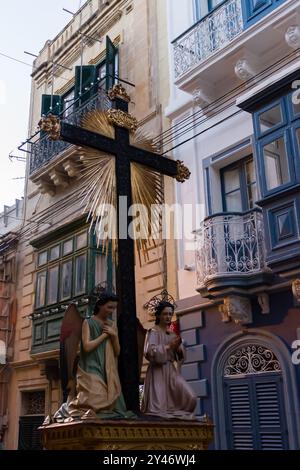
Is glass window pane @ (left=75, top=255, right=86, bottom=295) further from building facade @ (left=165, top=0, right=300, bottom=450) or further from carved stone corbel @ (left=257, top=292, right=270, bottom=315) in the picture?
carved stone corbel @ (left=257, top=292, right=270, bottom=315)

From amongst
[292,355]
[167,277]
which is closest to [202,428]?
[292,355]

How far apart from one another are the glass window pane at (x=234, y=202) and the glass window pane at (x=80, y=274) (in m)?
3.95

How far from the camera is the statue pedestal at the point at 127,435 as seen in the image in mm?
3996

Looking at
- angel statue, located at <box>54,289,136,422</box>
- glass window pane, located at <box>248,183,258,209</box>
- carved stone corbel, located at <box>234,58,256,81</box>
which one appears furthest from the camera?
glass window pane, located at <box>248,183,258,209</box>

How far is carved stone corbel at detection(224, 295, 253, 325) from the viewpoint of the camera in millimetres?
8844

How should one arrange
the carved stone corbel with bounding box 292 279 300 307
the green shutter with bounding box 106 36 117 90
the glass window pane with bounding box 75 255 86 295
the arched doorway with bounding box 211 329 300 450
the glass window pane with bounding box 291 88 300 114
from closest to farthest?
the carved stone corbel with bounding box 292 279 300 307
the arched doorway with bounding box 211 329 300 450
the glass window pane with bounding box 291 88 300 114
the glass window pane with bounding box 75 255 86 295
the green shutter with bounding box 106 36 117 90

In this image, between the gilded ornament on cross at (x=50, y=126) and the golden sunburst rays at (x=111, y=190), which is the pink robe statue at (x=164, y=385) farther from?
the gilded ornament on cross at (x=50, y=126)

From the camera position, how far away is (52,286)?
1383 centimetres

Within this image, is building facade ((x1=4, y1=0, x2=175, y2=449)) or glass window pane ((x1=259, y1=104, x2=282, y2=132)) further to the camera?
building facade ((x1=4, y1=0, x2=175, y2=449))

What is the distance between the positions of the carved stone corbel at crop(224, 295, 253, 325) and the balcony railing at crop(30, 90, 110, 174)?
6194 mm

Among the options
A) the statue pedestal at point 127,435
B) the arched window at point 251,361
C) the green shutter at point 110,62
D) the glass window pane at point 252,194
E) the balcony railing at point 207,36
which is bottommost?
the statue pedestal at point 127,435

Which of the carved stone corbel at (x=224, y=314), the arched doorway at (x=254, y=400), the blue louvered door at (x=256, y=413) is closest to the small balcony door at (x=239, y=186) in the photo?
the carved stone corbel at (x=224, y=314)

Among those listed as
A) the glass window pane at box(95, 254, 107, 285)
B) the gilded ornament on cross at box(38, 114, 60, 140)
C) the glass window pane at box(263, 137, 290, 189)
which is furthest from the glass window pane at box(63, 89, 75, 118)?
the gilded ornament on cross at box(38, 114, 60, 140)
